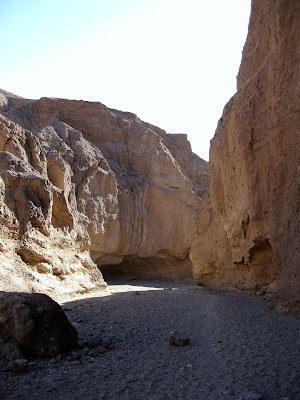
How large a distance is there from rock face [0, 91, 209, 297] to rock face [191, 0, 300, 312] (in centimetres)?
413

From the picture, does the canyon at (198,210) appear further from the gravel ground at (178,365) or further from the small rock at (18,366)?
the small rock at (18,366)

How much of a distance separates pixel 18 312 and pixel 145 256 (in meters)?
20.1

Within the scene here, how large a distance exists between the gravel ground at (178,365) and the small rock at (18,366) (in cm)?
7

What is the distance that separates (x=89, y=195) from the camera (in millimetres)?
20812

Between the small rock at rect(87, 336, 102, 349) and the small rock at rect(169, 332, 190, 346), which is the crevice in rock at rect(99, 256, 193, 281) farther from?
the small rock at rect(169, 332, 190, 346)

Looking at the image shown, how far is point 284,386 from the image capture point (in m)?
3.10

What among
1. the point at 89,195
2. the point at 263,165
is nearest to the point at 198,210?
the point at 263,165

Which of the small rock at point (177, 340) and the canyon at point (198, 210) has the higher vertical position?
the canyon at point (198, 210)

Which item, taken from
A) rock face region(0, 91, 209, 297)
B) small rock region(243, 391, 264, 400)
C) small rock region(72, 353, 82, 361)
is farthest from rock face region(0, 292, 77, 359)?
rock face region(0, 91, 209, 297)

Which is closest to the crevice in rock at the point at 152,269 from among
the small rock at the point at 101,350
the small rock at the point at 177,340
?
the small rock at the point at 177,340

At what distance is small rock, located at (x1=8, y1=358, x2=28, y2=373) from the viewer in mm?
3541

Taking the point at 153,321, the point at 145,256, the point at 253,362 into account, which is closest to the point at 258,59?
the point at 153,321

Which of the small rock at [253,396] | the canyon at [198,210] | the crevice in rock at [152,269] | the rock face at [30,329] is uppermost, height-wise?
the canyon at [198,210]

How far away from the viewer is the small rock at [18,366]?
3.54 meters
